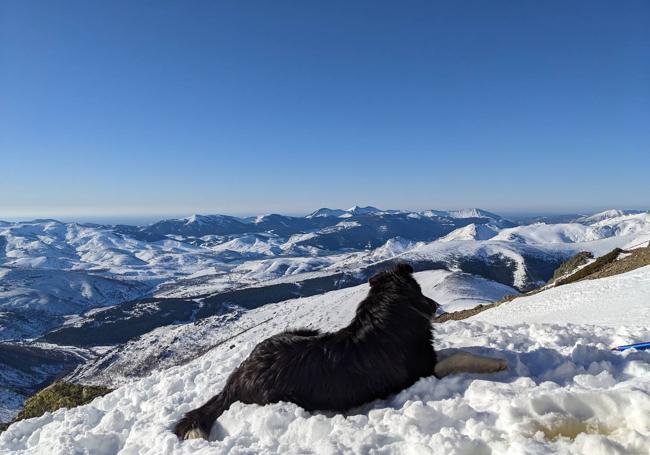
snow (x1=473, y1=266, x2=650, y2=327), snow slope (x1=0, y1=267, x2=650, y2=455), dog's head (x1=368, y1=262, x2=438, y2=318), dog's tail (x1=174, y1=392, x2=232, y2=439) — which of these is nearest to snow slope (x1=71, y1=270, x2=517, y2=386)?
snow (x1=473, y1=266, x2=650, y2=327)

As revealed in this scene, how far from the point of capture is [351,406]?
218 inches

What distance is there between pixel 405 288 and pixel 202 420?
3151mm

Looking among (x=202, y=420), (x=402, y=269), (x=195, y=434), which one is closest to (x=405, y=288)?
(x=402, y=269)

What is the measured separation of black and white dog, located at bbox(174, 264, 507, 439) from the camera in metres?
5.57

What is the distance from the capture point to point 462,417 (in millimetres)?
4664

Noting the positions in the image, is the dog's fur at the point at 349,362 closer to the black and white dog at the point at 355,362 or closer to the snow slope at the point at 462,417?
the black and white dog at the point at 355,362

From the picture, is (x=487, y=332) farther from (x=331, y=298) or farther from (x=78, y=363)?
(x=78, y=363)

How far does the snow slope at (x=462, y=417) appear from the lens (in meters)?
3.97

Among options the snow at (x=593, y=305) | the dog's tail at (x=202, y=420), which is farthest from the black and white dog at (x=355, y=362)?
the snow at (x=593, y=305)

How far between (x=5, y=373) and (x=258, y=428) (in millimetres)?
169777

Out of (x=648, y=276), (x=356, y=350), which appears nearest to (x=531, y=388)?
(x=356, y=350)

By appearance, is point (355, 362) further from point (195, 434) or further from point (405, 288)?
point (195, 434)

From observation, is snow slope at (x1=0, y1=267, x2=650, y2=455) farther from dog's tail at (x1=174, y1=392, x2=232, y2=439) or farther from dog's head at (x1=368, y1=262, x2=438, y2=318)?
dog's head at (x1=368, y1=262, x2=438, y2=318)

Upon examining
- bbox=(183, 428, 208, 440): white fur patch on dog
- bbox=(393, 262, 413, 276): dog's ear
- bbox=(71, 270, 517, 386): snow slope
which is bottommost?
bbox=(71, 270, 517, 386): snow slope
